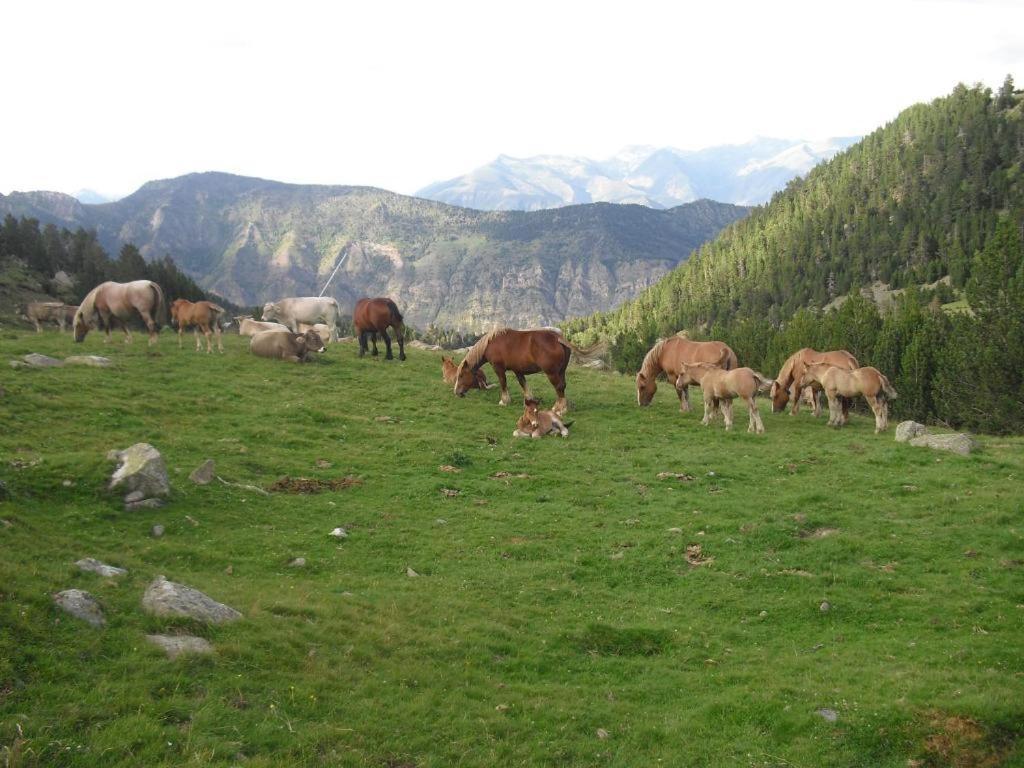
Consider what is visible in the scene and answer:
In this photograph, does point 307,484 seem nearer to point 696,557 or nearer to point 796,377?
point 696,557

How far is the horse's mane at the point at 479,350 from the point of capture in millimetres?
25922

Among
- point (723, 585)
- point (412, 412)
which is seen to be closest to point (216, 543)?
point (723, 585)

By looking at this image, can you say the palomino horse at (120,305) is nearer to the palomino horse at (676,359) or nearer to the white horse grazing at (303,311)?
the white horse grazing at (303,311)

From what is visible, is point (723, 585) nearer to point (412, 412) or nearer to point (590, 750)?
point (590, 750)

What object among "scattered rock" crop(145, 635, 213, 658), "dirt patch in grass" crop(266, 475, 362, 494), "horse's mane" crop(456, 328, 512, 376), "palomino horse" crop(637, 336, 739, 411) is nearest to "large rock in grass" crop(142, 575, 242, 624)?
"scattered rock" crop(145, 635, 213, 658)

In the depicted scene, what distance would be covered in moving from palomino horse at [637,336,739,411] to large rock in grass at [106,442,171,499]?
17613 mm

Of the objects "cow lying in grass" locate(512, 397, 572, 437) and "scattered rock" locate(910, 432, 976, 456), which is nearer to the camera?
"scattered rock" locate(910, 432, 976, 456)

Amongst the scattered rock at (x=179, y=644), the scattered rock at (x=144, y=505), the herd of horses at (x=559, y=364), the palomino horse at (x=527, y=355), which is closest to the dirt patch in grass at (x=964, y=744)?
the scattered rock at (x=179, y=644)

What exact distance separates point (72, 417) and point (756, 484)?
17.3 metres

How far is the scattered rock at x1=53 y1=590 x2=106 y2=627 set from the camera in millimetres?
8375

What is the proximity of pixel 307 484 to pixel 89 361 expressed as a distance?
42.0 ft

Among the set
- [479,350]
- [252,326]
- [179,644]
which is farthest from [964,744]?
[252,326]

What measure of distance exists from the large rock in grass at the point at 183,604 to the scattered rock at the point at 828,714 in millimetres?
7308

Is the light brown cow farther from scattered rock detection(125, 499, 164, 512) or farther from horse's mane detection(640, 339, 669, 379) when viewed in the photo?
scattered rock detection(125, 499, 164, 512)
